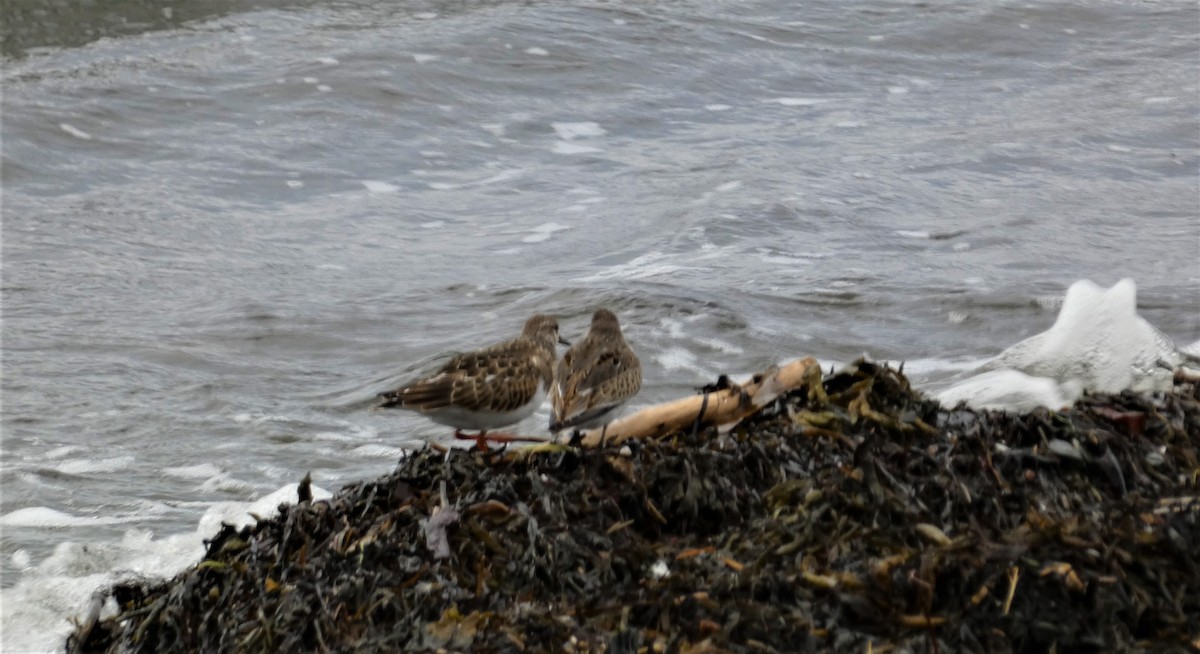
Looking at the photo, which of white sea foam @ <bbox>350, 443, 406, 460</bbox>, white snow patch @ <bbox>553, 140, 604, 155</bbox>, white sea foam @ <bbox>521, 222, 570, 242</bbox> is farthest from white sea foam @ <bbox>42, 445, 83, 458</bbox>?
white snow patch @ <bbox>553, 140, 604, 155</bbox>

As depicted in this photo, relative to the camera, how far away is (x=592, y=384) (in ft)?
15.7

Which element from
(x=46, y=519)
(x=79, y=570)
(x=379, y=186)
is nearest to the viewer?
(x=79, y=570)

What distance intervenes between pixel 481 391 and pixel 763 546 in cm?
170

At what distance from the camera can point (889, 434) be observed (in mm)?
3656

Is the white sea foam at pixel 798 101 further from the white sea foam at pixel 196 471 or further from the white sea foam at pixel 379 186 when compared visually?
the white sea foam at pixel 196 471

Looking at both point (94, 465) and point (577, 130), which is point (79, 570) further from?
point (577, 130)

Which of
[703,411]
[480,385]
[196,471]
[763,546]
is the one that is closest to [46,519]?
[196,471]

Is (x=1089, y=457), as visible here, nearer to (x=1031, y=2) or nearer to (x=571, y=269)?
(x=571, y=269)

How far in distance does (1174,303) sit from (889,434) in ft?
13.9

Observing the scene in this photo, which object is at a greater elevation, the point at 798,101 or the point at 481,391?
the point at 481,391

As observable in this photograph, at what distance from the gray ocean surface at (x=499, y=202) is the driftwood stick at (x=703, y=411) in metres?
2.00

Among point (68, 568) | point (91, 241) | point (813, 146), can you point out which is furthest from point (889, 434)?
point (813, 146)

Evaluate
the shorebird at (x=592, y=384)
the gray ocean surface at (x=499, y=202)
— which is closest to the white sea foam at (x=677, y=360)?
the gray ocean surface at (x=499, y=202)

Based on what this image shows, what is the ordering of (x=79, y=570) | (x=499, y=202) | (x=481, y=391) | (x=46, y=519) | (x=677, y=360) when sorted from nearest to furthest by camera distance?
(x=481, y=391) → (x=79, y=570) → (x=46, y=519) → (x=677, y=360) → (x=499, y=202)
